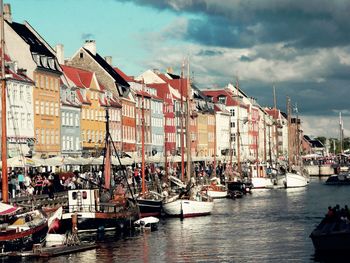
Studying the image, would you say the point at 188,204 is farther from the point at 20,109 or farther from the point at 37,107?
the point at 37,107

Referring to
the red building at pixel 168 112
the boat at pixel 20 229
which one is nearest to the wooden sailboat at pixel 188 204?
the boat at pixel 20 229

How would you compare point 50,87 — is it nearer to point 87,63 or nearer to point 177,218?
point 87,63

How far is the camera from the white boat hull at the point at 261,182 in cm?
13000

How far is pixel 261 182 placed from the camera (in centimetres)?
13100

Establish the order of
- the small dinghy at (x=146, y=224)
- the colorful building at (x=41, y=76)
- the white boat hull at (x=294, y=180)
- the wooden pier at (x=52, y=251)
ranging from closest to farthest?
the wooden pier at (x=52, y=251) → the small dinghy at (x=146, y=224) → the colorful building at (x=41, y=76) → the white boat hull at (x=294, y=180)

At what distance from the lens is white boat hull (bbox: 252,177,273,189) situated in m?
130

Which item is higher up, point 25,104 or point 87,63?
point 87,63

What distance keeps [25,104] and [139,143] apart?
139ft

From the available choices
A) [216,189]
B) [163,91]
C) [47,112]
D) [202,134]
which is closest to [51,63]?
[47,112]

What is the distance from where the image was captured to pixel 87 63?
134500mm

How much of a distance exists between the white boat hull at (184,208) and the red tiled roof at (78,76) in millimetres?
43343

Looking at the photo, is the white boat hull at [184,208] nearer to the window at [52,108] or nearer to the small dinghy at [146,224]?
the small dinghy at [146,224]

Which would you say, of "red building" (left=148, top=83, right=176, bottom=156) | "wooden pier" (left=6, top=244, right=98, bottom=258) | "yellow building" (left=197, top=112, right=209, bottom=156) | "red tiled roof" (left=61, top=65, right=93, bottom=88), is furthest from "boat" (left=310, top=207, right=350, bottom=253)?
"yellow building" (left=197, top=112, right=209, bottom=156)

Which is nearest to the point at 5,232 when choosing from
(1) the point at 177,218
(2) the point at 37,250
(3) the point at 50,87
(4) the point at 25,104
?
(2) the point at 37,250
